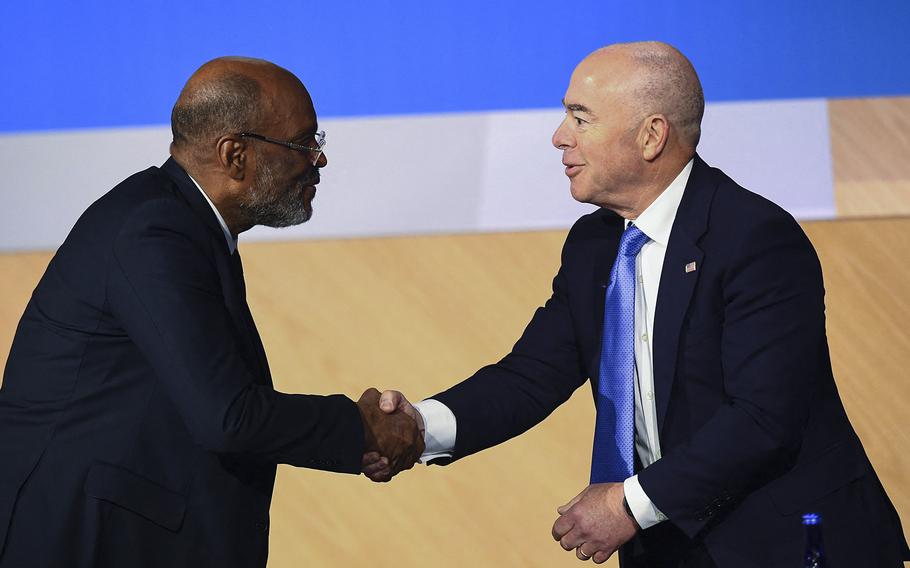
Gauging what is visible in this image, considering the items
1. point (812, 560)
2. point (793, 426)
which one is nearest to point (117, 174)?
point (793, 426)

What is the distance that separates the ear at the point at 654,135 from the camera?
2.19 meters

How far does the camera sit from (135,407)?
73.8 inches

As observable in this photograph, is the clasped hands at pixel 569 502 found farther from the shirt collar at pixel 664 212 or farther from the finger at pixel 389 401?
the shirt collar at pixel 664 212

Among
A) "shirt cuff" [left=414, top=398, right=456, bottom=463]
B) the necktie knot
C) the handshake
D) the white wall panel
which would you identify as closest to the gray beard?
the handshake

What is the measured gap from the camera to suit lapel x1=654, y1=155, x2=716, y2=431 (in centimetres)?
205

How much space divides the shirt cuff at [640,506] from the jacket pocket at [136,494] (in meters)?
0.74

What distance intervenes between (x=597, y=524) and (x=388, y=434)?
471 mm

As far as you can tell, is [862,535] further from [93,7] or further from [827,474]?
[93,7]

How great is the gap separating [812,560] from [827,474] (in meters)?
0.47

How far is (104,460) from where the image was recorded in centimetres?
183

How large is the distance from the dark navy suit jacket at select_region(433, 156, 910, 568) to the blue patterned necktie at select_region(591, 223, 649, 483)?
74 millimetres

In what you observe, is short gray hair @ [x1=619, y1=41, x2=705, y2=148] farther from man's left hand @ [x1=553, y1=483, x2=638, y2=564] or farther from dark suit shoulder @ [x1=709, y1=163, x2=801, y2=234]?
man's left hand @ [x1=553, y1=483, x2=638, y2=564]

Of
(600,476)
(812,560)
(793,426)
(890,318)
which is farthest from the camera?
(890,318)

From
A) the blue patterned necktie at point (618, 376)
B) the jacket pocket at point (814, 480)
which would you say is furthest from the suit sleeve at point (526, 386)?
the jacket pocket at point (814, 480)
